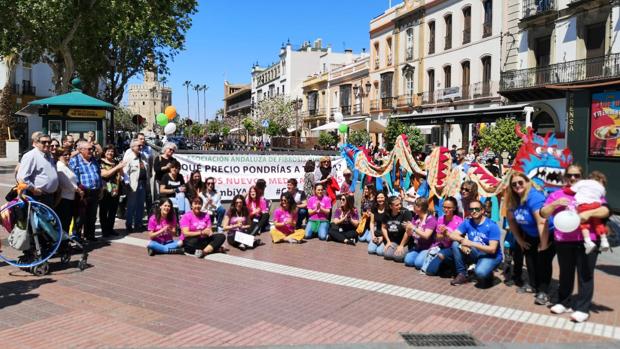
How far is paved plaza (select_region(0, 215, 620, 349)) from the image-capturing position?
508cm

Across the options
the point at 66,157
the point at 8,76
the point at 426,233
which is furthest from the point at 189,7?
the point at 426,233

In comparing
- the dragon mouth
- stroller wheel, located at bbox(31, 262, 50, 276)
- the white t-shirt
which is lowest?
stroller wheel, located at bbox(31, 262, 50, 276)

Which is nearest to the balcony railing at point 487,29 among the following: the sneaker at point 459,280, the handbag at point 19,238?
the sneaker at point 459,280

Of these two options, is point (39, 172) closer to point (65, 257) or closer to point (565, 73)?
point (65, 257)

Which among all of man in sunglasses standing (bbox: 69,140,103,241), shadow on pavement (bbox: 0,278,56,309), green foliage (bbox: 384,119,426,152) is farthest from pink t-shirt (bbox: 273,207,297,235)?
green foliage (bbox: 384,119,426,152)

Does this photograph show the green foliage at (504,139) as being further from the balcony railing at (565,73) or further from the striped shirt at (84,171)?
the striped shirt at (84,171)

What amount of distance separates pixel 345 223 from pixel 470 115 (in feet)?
62.0

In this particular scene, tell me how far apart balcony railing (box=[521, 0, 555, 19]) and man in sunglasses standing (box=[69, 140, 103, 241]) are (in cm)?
2334

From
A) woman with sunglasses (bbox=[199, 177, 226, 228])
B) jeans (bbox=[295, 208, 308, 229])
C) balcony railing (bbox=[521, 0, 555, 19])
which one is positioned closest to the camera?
woman with sunglasses (bbox=[199, 177, 226, 228])

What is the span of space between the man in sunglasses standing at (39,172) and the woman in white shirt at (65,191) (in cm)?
40

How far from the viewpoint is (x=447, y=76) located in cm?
3438

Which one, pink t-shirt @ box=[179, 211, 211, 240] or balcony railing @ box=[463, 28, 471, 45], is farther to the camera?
balcony railing @ box=[463, 28, 471, 45]

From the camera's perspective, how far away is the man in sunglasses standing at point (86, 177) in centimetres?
873

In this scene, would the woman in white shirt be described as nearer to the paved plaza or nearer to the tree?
the paved plaza
